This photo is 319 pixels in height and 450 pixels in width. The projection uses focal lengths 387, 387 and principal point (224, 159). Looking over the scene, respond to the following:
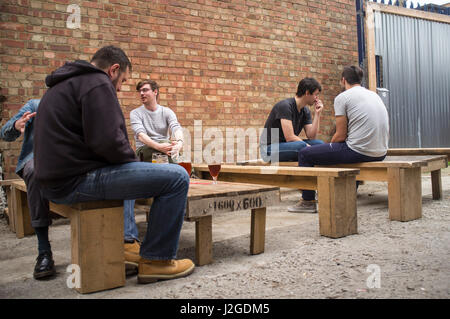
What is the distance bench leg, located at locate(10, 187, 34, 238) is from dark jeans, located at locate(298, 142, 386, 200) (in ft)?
8.80

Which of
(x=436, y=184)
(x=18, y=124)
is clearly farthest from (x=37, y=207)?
(x=436, y=184)

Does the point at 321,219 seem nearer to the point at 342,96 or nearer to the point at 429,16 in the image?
the point at 342,96

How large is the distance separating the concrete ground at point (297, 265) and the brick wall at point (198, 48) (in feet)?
6.07

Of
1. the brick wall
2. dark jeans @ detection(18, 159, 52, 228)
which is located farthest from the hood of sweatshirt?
the brick wall

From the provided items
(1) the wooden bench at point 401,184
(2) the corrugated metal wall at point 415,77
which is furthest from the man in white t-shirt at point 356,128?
(2) the corrugated metal wall at point 415,77

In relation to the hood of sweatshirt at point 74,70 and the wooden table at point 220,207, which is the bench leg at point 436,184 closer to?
the wooden table at point 220,207

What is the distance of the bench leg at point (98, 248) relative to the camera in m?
1.92

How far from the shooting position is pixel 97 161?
1961 millimetres

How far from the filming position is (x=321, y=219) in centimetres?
302

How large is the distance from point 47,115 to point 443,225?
120 inches

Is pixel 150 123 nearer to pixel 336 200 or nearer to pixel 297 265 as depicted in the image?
pixel 336 200

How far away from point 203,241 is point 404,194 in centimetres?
196
